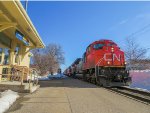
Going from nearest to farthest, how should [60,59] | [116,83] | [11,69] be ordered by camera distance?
[11,69]
[116,83]
[60,59]

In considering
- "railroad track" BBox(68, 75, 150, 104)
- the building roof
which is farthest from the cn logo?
the building roof

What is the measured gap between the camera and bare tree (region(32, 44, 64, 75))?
59.6 m

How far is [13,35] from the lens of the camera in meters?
14.3

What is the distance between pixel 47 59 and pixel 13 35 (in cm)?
4857

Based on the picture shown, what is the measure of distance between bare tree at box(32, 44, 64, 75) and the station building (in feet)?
129

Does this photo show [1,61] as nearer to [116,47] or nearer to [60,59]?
[116,47]

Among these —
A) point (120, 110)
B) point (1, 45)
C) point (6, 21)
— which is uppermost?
point (6, 21)

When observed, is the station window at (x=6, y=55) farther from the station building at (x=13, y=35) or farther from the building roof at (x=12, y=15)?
the building roof at (x=12, y=15)

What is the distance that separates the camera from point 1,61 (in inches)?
542

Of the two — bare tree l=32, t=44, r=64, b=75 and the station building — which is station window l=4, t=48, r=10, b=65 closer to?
the station building

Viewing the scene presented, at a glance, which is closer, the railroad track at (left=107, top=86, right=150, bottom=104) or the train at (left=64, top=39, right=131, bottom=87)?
the railroad track at (left=107, top=86, right=150, bottom=104)

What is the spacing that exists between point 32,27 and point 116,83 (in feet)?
23.5

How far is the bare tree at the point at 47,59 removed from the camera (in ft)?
195

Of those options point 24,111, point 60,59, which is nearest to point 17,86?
point 24,111
